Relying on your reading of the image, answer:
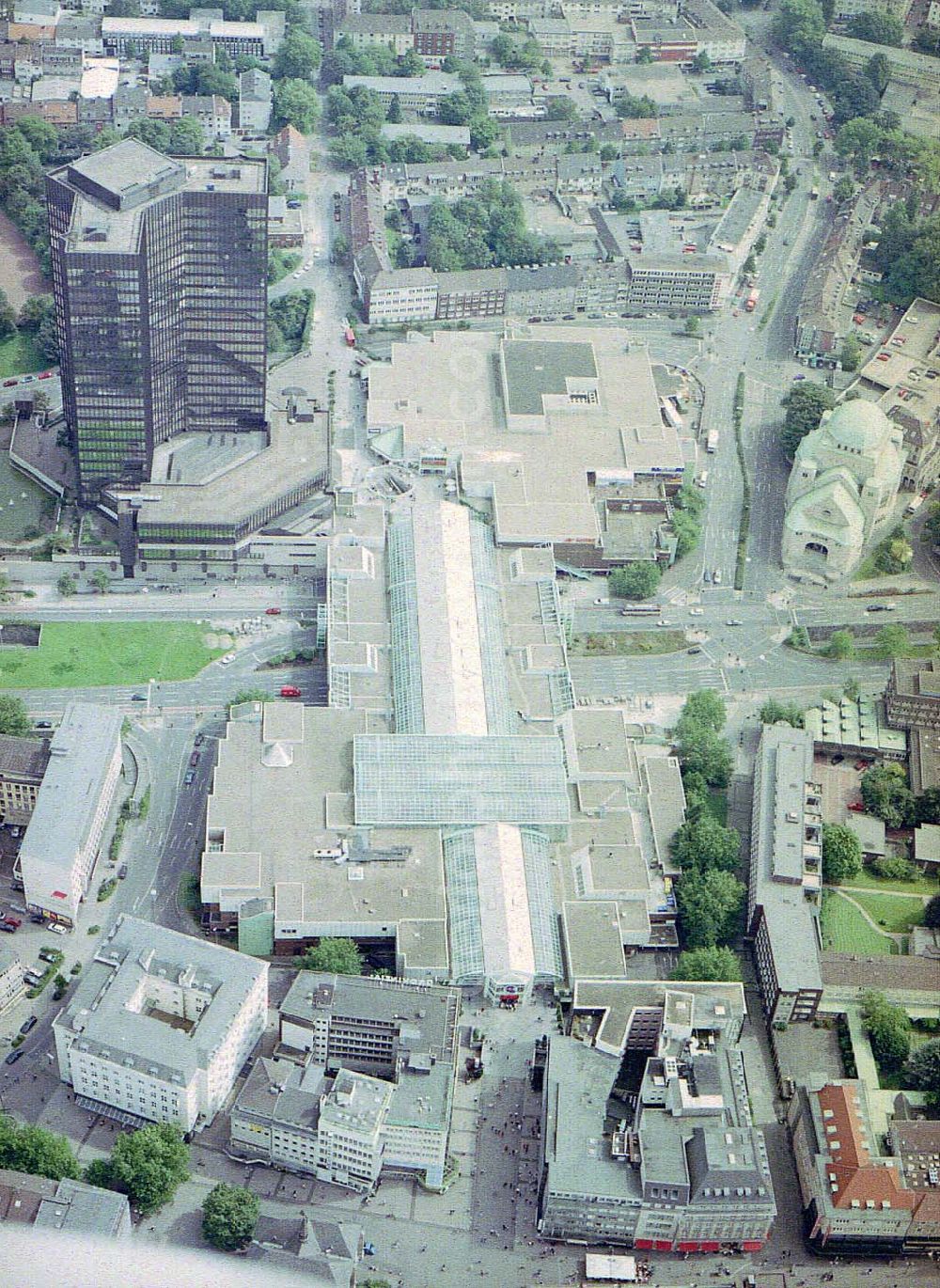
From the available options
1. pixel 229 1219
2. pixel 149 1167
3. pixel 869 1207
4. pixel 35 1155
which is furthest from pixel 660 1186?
pixel 35 1155

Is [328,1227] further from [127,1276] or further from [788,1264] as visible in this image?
[788,1264]

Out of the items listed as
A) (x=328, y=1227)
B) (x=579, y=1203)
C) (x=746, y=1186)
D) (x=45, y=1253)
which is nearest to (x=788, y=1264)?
(x=746, y=1186)

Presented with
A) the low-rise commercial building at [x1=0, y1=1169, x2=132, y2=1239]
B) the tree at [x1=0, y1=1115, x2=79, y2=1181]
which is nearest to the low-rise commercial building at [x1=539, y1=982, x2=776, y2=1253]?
the low-rise commercial building at [x1=0, y1=1169, x2=132, y2=1239]

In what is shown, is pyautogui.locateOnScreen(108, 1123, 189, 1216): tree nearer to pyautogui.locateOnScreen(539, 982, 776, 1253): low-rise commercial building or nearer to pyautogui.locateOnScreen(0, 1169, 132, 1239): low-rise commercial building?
pyautogui.locateOnScreen(0, 1169, 132, 1239): low-rise commercial building

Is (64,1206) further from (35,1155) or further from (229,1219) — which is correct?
(229,1219)

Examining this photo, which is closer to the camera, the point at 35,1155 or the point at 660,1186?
the point at 660,1186

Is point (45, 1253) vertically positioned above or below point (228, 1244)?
above
